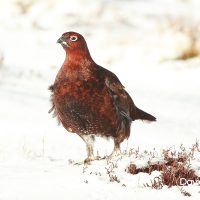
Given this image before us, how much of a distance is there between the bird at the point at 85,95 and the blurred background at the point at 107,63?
2.95ft

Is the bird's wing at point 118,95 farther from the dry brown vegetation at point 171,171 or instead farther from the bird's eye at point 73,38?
the dry brown vegetation at point 171,171

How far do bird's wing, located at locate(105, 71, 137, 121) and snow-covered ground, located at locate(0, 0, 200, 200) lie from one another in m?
0.60

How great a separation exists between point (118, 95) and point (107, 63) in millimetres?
10182

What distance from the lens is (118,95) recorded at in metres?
6.94

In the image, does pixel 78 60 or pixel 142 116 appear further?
pixel 142 116

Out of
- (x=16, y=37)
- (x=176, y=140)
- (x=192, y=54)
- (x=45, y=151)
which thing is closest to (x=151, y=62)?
(x=192, y=54)

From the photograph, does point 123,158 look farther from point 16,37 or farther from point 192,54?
point 16,37

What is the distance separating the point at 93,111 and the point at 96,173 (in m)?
0.68

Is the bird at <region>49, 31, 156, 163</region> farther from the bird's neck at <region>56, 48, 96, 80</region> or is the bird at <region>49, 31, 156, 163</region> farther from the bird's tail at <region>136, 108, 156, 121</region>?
the bird's tail at <region>136, 108, 156, 121</region>

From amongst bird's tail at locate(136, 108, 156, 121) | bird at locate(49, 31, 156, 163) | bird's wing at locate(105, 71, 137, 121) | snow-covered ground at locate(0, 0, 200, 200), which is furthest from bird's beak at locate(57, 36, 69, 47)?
bird's tail at locate(136, 108, 156, 121)

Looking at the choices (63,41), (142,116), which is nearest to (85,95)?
(63,41)

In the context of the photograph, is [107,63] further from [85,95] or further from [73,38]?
[85,95]

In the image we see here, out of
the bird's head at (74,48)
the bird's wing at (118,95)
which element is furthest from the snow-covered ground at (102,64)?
the bird's head at (74,48)

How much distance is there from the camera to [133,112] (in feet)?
24.5
